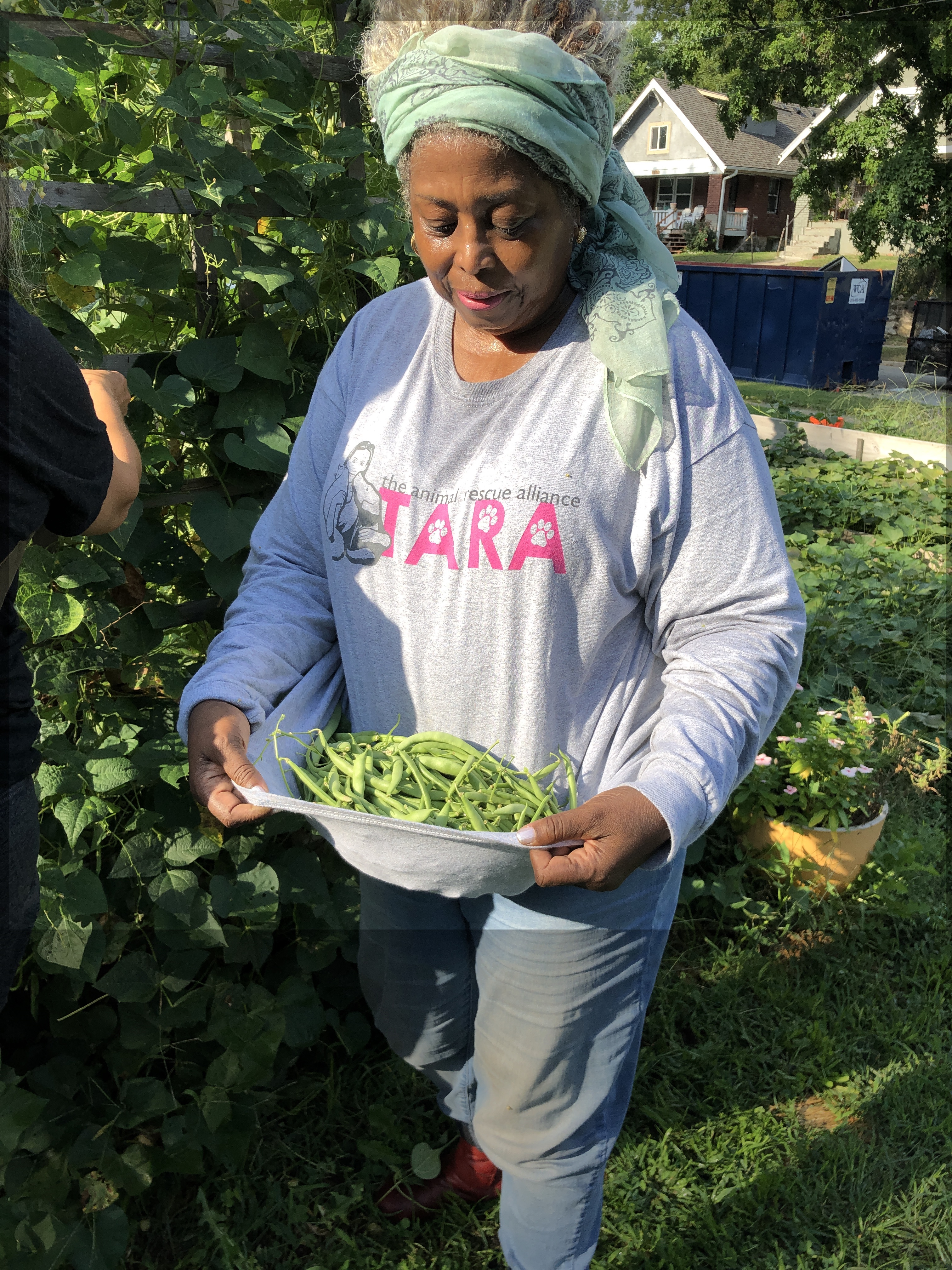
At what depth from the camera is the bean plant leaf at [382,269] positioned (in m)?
2.15

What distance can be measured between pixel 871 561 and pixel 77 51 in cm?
455

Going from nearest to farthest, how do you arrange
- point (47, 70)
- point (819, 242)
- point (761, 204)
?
point (47, 70), point (819, 242), point (761, 204)

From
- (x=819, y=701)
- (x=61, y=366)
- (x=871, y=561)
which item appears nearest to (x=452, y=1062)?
(x=61, y=366)

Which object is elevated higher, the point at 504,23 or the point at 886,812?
the point at 504,23

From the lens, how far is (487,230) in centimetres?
136

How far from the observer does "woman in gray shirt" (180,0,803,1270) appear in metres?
1.32

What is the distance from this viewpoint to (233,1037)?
216 cm

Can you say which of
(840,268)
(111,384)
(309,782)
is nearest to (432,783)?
(309,782)

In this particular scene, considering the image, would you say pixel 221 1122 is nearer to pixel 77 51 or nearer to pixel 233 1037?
pixel 233 1037

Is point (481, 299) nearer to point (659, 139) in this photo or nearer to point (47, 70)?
point (47, 70)

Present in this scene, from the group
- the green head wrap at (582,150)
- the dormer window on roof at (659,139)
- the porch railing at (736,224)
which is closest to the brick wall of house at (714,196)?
the porch railing at (736,224)

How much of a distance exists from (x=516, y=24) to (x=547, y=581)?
2.43ft

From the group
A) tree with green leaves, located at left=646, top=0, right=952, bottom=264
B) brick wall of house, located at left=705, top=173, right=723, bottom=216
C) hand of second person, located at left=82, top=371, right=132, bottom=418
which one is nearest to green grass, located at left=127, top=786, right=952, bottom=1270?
hand of second person, located at left=82, top=371, right=132, bottom=418

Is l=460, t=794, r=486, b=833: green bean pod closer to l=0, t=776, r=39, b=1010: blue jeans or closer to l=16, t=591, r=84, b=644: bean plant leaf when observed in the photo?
l=0, t=776, r=39, b=1010: blue jeans
